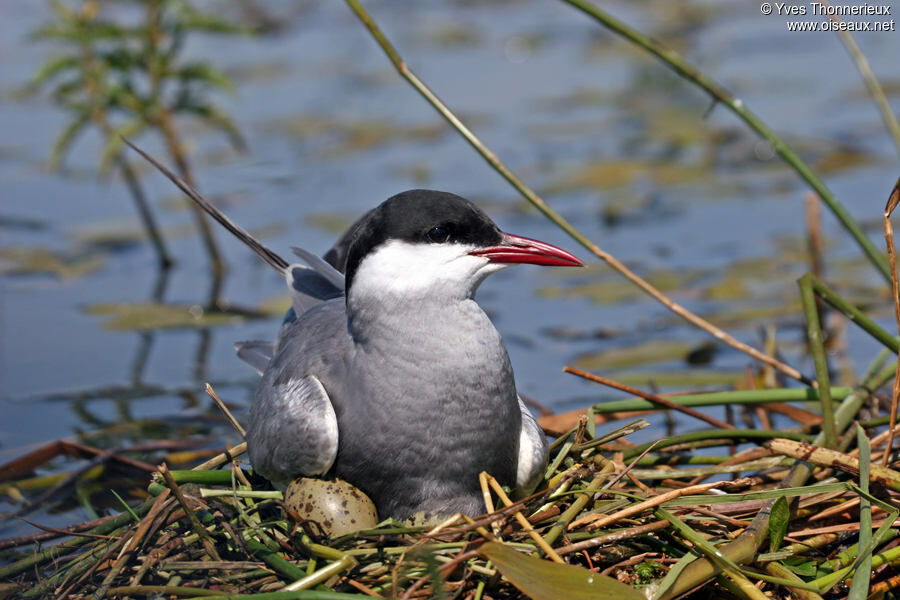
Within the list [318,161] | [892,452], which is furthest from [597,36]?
[892,452]

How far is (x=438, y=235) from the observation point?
3.38m

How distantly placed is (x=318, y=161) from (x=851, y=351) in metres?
5.25

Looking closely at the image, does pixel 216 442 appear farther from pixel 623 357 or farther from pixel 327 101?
pixel 327 101

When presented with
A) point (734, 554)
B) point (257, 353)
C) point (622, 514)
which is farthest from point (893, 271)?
point (257, 353)

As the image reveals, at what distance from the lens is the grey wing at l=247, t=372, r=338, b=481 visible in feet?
11.3

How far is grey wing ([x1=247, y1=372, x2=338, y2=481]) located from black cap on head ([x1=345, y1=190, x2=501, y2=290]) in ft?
1.64

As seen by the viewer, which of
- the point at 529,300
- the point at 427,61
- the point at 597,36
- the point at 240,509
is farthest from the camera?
the point at 597,36

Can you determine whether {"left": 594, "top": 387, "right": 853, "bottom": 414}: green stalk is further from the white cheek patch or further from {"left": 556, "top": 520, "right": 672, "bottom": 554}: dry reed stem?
the white cheek patch

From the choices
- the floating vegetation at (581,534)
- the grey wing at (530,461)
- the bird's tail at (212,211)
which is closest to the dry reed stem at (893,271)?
the floating vegetation at (581,534)

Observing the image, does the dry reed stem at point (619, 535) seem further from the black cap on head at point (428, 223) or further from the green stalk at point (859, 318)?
the green stalk at point (859, 318)

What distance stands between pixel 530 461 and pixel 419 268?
2.39ft

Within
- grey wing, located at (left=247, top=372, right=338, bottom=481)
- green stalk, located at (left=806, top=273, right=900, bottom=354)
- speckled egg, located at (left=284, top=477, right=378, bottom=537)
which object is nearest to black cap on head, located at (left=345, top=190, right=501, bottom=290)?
grey wing, located at (left=247, top=372, right=338, bottom=481)

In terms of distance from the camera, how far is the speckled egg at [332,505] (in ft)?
10.8

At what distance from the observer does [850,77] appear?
430 inches
